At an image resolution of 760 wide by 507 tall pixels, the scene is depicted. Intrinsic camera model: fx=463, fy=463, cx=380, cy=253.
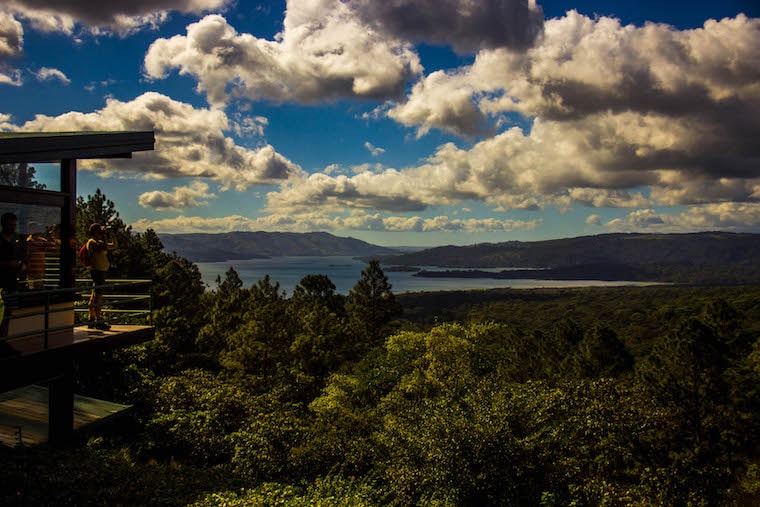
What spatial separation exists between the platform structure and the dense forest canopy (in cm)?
116

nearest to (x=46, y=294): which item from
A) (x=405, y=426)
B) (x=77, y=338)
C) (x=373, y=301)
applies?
(x=77, y=338)

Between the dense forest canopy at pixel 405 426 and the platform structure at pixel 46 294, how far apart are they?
3.82 ft

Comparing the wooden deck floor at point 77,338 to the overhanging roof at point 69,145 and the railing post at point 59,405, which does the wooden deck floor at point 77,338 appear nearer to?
the railing post at point 59,405

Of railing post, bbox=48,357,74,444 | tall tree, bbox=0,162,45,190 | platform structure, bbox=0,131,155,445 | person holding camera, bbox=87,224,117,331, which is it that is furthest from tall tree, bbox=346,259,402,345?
tall tree, bbox=0,162,45,190

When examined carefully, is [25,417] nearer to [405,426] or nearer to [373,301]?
[405,426]

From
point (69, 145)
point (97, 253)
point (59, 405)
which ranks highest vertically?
point (69, 145)

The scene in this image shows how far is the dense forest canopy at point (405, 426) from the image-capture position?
1145 centimetres

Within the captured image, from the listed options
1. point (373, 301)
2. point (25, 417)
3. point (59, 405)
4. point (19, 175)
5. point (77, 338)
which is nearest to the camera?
point (19, 175)

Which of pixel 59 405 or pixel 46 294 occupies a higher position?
pixel 46 294

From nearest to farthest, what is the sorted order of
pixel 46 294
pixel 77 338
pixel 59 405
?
pixel 46 294, pixel 77 338, pixel 59 405

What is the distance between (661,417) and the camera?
13828mm

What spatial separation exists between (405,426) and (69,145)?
11.1 meters

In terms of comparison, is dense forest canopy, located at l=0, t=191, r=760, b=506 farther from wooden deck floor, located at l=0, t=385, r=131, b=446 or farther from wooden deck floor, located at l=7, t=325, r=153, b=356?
wooden deck floor, located at l=7, t=325, r=153, b=356

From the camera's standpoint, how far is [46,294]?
25.5 feet
